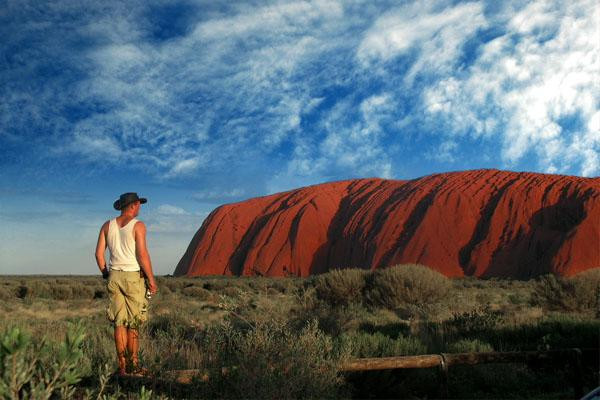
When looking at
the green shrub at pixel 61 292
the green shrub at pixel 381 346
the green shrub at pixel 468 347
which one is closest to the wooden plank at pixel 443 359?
the green shrub at pixel 381 346

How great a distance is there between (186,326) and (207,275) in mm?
47815

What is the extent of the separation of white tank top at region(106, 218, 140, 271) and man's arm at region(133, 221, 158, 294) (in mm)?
43

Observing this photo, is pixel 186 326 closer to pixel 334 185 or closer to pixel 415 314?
pixel 415 314

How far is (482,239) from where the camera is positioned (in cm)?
4275

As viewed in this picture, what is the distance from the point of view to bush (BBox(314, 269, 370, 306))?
17.1m

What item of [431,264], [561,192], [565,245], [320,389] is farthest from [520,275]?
[320,389]

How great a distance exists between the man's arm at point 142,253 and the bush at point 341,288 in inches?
473

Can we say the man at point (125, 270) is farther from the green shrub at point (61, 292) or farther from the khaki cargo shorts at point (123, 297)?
the green shrub at point (61, 292)

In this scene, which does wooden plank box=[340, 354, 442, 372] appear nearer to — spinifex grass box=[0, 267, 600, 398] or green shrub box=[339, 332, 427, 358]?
spinifex grass box=[0, 267, 600, 398]

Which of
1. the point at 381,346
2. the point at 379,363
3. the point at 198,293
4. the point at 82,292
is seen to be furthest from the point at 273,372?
the point at 82,292

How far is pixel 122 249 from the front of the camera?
5.43 meters

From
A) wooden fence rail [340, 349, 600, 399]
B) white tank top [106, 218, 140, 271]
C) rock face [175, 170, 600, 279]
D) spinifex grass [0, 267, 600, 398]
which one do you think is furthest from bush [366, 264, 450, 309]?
rock face [175, 170, 600, 279]

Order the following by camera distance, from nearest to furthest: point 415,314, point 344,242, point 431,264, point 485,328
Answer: point 485,328
point 415,314
point 431,264
point 344,242

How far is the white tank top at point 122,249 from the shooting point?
541cm
